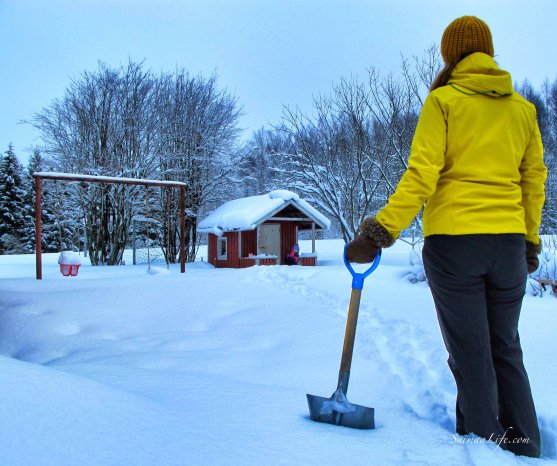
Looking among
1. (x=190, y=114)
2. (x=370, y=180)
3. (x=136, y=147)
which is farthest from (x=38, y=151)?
(x=370, y=180)

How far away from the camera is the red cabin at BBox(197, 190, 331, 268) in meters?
16.0

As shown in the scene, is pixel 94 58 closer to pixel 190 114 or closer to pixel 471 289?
pixel 190 114

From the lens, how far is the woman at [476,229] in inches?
66.6

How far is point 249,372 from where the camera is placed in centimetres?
267

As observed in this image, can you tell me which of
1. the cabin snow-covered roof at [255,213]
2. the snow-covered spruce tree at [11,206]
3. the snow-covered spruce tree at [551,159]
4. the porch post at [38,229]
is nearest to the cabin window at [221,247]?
the cabin snow-covered roof at [255,213]

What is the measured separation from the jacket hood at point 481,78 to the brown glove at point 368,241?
68 cm

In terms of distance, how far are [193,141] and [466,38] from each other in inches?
781

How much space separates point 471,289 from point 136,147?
1931 centimetres

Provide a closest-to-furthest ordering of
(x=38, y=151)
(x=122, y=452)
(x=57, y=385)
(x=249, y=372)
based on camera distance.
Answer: (x=122, y=452)
(x=57, y=385)
(x=249, y=372)
(x=38, y=151)

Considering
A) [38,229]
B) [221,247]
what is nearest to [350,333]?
[38,229]

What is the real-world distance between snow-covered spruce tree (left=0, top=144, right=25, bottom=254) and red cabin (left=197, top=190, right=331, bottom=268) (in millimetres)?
17974

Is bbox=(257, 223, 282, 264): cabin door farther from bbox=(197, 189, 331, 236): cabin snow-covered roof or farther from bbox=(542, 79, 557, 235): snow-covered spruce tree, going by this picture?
bbox=(542, 79, 557, 235): snow-covered spruce tree

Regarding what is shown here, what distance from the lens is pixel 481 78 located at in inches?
68.6

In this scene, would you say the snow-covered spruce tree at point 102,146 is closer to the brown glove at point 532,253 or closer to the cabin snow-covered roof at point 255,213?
the cabin snow-covered roof at point 255,213
